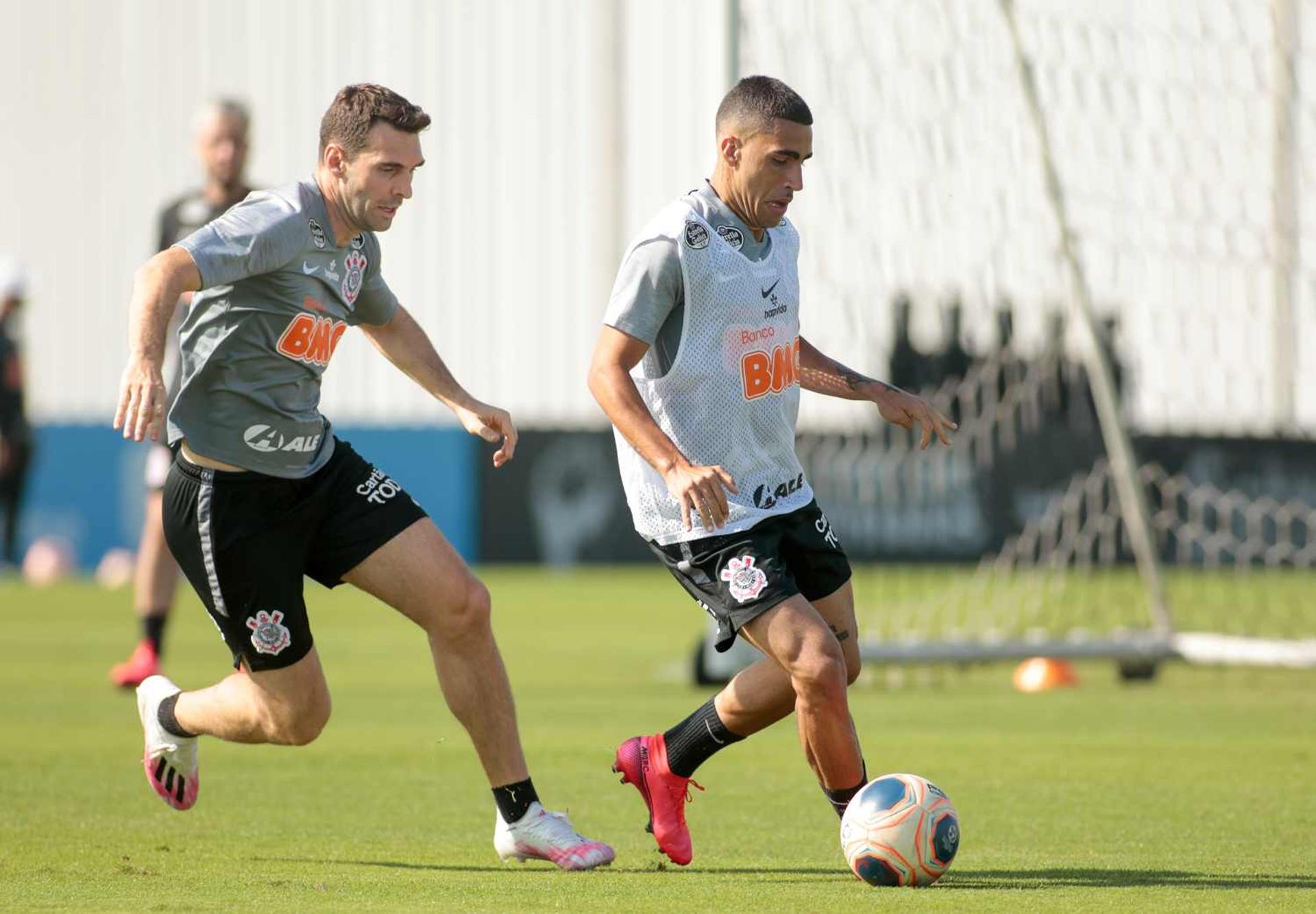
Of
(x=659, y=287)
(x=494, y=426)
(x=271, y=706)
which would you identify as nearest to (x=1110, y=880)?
(x=659, y=287)

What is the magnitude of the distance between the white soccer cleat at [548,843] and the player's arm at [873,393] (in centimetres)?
141

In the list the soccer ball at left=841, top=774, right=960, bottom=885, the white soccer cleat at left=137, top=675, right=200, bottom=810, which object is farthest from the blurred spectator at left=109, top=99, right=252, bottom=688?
the soccer ball at left=841, top=774, right=960, bottom=885

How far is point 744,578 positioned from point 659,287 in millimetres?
795

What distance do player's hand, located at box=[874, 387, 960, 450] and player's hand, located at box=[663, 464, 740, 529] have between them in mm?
899

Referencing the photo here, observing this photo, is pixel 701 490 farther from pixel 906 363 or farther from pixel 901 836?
pixel 906 363

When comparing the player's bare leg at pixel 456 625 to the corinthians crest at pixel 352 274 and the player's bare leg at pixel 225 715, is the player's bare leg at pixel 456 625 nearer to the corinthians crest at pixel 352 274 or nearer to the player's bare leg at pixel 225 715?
the player's bare leg at pixel 225 715

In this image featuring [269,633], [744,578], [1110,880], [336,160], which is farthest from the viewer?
[269,633]

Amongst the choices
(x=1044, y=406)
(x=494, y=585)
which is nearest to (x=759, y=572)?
(x=1044, y=406)

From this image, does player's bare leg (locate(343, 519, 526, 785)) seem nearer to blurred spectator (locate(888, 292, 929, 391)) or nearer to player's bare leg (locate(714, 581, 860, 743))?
Answer: player's bare leg (locate(714, 581, 860, 743))

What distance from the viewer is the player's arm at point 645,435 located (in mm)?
4969

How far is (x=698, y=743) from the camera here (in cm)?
559

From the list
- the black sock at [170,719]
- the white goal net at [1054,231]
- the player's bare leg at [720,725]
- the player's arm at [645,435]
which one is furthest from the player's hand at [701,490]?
the white goal net at [1054,231]

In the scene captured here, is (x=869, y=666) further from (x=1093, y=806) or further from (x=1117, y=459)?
(x=1093, y=806)

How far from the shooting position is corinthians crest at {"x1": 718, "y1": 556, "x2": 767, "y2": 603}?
5254mm
